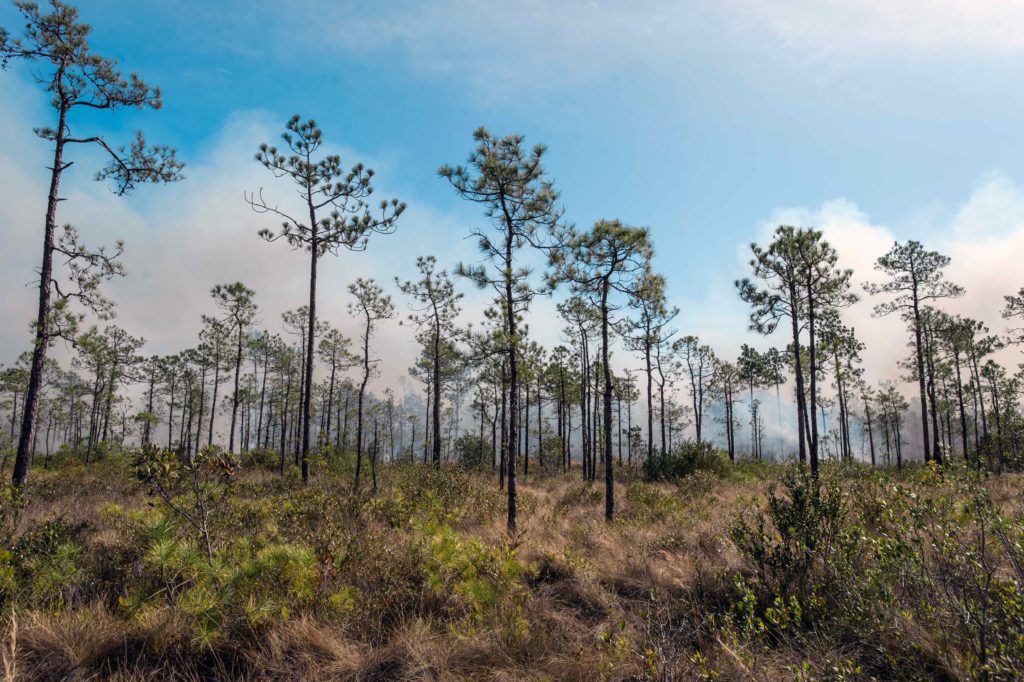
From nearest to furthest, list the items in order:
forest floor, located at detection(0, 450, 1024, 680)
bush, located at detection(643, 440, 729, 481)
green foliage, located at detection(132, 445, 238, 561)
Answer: forest floor, located at detection(0, 450, 1024, 680), green foliage, located at detection(132, 445, 238, 561), bush, located at detection(643, 440, 729, 481)

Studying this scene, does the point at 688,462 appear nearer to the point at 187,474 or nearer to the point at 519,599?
the point at 519,599

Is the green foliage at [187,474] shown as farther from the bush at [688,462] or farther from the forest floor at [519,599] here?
the bush at [688,462]

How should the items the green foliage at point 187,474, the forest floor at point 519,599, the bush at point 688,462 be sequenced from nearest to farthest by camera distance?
the forest floor at point 519,599 → the green foliage at point 187,474 → the bush at point 688,462

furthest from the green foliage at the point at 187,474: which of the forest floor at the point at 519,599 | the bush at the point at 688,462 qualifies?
the bush at the point at 688,462

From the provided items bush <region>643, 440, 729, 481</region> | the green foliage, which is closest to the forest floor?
the green foliage

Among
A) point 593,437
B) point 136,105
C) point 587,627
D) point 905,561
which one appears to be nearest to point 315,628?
point 587,627

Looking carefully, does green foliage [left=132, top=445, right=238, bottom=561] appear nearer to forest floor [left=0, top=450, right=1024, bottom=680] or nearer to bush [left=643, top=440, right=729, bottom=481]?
forest floor [left=0, top=450, right=1024, bottom=680]

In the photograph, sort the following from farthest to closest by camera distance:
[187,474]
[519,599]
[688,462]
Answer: [688,462] → [187,474] → [519,599]

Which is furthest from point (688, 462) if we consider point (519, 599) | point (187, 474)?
point (187, 474)

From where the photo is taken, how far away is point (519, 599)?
5.39 meters

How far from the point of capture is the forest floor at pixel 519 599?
12.1 feet

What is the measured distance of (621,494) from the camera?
58.1ft

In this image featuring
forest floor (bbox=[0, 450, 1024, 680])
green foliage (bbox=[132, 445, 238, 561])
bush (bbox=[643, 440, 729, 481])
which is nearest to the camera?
forest floor (bbox=[0, 450, 1024, 680])

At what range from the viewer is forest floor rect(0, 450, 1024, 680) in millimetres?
3695
